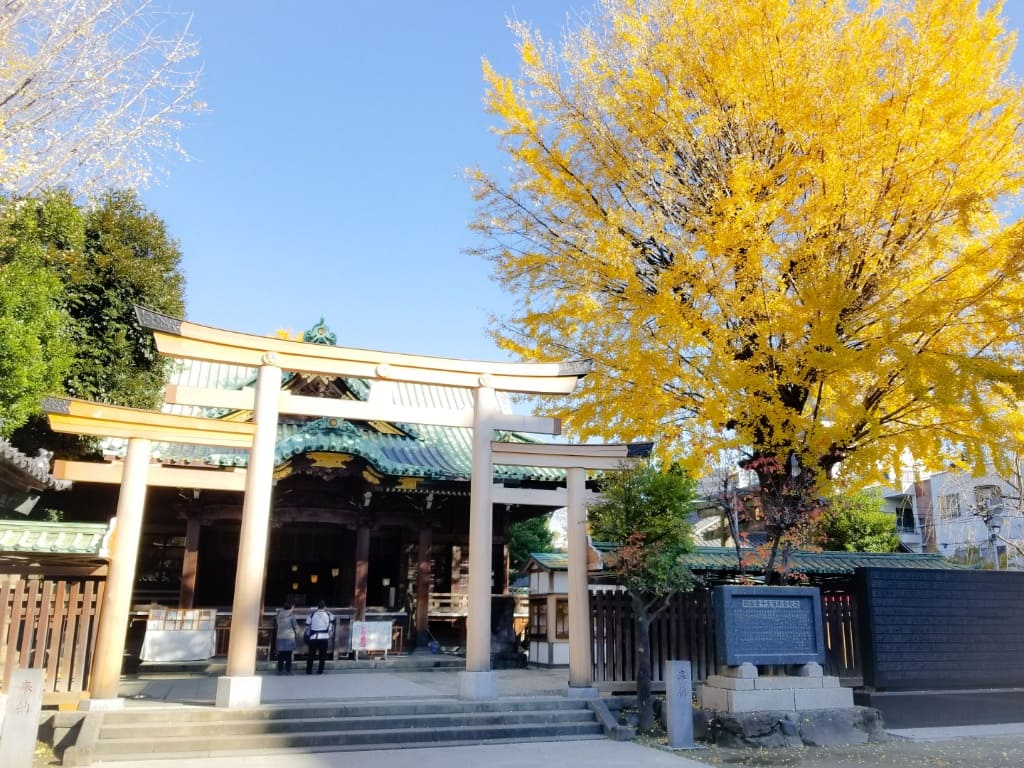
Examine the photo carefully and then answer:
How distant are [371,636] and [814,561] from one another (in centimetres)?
950

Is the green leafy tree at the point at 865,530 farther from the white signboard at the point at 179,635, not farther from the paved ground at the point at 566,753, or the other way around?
the white signboard at the point at 179,635

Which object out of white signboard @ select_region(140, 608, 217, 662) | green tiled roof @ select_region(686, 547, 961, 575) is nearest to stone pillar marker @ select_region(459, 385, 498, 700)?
green tiled roof @ select_region(686, 547, 961, 575)

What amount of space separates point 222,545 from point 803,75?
51.6ft

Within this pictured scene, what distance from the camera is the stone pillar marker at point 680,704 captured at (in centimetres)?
959

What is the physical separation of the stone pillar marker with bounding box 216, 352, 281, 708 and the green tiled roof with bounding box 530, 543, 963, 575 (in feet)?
20.5

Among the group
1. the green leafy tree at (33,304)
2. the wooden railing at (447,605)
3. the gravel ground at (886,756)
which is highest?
the green leafy tree at (33,304)

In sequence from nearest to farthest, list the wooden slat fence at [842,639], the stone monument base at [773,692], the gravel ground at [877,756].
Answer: the gravel ground at [877,756] → the stone monument base at [773,692] → the wooden slat fence at [842,639]

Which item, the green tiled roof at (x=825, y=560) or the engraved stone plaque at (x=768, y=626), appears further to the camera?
the green tiled roof at (x=825, y=560)

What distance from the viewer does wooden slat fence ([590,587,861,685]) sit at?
11812mm

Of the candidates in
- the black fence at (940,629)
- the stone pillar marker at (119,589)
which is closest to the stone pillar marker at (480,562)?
the stone pillar marker at (119,589)

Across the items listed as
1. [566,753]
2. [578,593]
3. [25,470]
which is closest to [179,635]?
[25,470]

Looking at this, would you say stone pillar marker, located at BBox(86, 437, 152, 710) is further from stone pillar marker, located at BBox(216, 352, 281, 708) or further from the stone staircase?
stone pillar marker, located at BBox(216, 352, 281, 708)

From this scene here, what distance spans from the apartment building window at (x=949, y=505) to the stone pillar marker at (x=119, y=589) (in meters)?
34.8

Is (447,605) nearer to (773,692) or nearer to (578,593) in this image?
(578,593)
